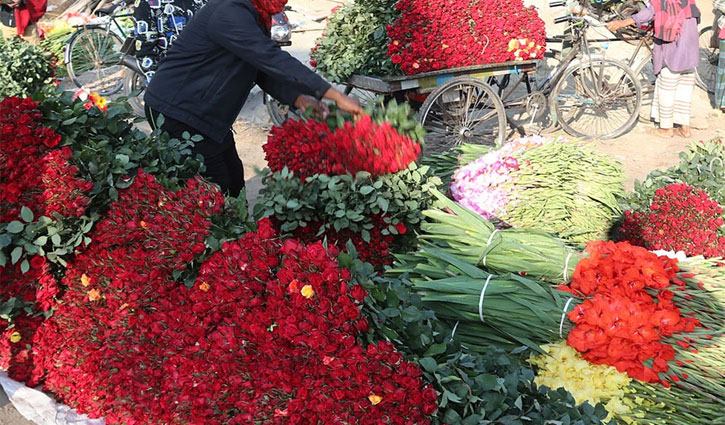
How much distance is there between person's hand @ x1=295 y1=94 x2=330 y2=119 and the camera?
279cm

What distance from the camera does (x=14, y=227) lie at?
6.97 feet

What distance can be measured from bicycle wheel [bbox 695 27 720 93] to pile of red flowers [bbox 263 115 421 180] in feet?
25.2

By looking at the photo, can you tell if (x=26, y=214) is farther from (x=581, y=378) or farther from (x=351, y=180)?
(x=581, y=378)

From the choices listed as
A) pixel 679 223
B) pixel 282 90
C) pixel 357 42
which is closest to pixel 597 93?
pixel 357 42

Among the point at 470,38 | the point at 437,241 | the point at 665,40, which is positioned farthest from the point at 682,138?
the point at 437,241

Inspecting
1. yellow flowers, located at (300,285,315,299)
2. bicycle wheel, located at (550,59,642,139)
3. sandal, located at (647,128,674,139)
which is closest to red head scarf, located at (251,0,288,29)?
yellow flowers, located at (300,285,315,299)

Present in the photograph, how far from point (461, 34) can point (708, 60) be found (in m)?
6.03

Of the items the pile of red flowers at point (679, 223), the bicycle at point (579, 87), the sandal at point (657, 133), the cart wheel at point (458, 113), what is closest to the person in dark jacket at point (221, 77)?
the pile of red flowers at point (679, 223)

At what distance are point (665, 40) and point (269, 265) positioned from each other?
653 centimetres

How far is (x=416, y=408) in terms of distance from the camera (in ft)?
5.27

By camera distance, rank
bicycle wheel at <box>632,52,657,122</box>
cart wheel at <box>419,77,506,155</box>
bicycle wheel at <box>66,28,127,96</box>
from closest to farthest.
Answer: cart wheel at <box>419,77,506,155</box> < bicycle wheel at <box>632,52,657,122</box> < bicycle wheel at <box>66,28,127,96</box>

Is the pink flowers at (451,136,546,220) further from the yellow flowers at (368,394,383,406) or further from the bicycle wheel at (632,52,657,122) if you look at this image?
the bicycle wheel at (632,52,657,122)

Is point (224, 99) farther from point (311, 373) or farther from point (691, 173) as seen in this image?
point (691, 173)

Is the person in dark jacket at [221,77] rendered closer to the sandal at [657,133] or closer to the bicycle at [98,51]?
the bicycle at [98,51]
